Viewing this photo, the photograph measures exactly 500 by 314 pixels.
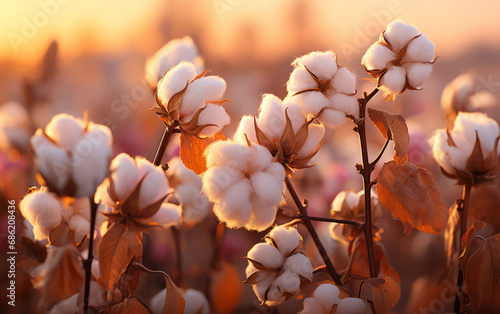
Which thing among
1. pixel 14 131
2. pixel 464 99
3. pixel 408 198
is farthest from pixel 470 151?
pixel 14 131

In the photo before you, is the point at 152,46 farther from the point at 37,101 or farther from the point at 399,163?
the point at 399,163

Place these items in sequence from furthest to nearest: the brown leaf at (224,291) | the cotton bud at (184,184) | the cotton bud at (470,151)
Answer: the brown leaf at (224,291) < the cotton bud at (184,184) < the cotton bud at (470,151)

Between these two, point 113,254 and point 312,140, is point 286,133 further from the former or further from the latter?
point 113,254

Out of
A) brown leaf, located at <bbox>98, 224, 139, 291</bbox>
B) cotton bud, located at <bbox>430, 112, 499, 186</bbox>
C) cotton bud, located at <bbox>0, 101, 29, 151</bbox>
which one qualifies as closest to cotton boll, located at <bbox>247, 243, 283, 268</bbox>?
brown leaf, located at <bbox>98, 224, 139, 291</bbox>

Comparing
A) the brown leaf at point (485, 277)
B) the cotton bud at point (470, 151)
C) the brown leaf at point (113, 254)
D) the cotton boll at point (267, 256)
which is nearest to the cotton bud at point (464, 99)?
the cotton bud at point (470, 151)

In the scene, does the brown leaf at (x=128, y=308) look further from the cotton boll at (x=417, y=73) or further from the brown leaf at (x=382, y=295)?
the cotton boll at (x=417, y=73)

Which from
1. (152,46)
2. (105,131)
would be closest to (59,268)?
(105,131)
